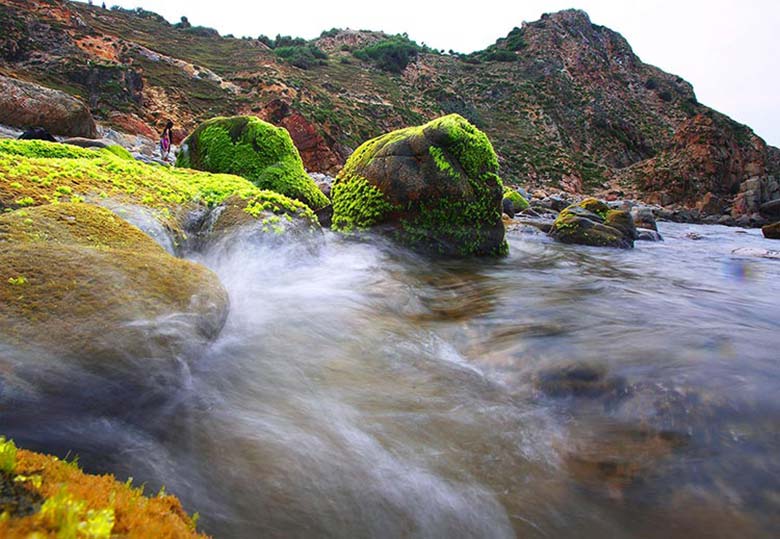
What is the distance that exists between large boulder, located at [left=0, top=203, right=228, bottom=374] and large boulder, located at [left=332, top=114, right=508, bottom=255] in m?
5.14

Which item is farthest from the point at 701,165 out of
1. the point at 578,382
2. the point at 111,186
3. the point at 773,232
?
the point at 111,186

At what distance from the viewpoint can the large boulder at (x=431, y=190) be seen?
827cm

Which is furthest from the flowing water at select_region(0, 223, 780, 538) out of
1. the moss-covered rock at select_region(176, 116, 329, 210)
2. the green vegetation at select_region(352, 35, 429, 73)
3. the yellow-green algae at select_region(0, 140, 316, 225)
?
the green vegetation at select_region(352, 35, 429, 73)

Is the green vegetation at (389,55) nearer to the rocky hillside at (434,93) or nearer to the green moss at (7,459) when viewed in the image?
the rocky hillside at (434,93)

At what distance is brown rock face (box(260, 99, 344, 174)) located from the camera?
24.5 m

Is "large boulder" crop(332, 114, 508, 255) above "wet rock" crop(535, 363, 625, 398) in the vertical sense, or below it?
above

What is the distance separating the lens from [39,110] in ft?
39.2

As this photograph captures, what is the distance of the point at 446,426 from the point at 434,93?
57.1 m

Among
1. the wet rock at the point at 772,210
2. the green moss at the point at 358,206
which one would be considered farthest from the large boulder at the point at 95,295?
the wet rock at the point at 772,210

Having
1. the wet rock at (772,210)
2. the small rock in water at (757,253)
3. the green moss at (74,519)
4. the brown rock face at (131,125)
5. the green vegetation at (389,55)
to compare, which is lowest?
the brown rock face at (131,125)

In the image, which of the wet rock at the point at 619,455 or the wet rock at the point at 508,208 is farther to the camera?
the wet rock at the point at 508,208

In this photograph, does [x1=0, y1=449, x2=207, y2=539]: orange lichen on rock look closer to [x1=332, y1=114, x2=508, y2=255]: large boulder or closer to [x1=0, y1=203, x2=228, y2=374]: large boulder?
[x1=0, y1=203, x2=228, y2=374]: large boulder

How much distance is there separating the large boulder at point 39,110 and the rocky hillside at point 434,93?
37.0 feet

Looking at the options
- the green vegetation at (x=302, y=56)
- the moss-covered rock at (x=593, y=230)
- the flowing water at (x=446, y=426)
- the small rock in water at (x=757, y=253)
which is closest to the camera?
the flowing water at (x=446, y=426)
